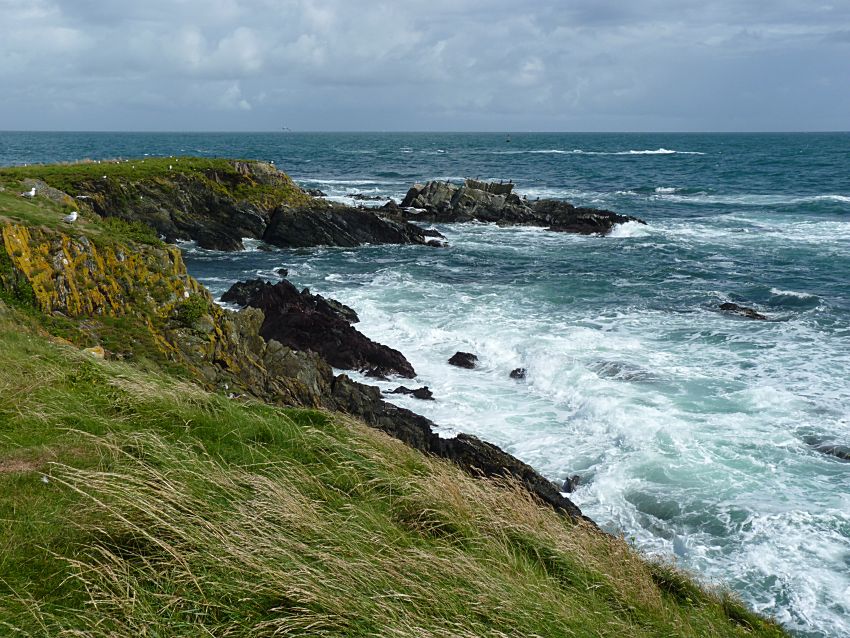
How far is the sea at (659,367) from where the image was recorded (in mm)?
12344

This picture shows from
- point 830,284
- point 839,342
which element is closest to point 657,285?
point 830,284

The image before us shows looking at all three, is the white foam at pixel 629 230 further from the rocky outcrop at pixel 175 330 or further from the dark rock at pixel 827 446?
the rocky outcrop at pixel 175 330

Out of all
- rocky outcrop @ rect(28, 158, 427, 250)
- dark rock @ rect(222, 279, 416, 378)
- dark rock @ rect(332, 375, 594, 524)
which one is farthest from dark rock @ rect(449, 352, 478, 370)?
rocky outcrop @ rect(28, 158, 427, 250)

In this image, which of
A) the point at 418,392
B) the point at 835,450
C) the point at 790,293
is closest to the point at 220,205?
the point at 418,392

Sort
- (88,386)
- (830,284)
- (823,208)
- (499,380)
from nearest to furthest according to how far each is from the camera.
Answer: (88,386)
(499,380)
(830,284)
(823,208)

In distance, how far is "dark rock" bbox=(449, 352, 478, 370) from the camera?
69.5ft

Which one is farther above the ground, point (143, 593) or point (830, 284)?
point (143, 593)

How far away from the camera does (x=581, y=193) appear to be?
72.9 m

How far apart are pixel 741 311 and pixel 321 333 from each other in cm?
1717

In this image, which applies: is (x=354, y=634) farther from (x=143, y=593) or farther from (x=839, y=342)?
(x=839, y=342)

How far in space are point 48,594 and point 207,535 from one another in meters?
1.09

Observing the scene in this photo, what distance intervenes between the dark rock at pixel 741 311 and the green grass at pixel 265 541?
2085 cm

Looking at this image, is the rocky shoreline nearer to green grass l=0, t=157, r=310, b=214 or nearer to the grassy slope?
green grass l=0, t=157, r=310, b=214

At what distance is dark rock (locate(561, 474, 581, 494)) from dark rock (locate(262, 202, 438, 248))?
31776 mm
